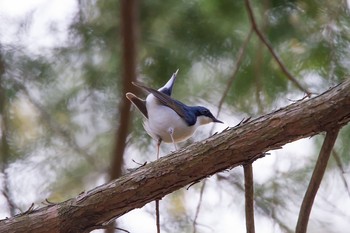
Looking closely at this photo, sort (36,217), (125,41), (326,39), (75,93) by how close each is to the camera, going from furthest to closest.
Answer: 1. (75,93)
2. (326,39)
3. (125,41)
4. (36,217)

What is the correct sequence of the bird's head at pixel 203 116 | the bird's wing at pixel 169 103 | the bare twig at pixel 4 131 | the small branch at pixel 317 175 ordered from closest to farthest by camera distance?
the small branch at pixel 317 175
the bird's wing at pixel 169 103
the bird's head at pixel 203 116
the bare twig at pixel 4 131

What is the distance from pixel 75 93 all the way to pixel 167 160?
99cm

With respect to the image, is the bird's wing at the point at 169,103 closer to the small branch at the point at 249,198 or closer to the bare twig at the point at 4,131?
the small branch at the point at 249,198

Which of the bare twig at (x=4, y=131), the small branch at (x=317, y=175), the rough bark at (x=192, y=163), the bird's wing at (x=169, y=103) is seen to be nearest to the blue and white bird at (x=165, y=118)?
the bird's wing at (x=169, y=103)

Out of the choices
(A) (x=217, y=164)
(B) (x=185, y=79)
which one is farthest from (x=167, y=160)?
(B) (x=185, y=79)

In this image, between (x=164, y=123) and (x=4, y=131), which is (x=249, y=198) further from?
(x=4, y=131)

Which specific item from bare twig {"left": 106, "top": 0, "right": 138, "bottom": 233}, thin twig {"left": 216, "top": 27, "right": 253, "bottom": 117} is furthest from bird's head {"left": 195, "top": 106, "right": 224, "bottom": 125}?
bare twig {"left": 106, "top": 0, "right": 138, "bottom": 233}

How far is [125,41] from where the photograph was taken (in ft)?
7.00

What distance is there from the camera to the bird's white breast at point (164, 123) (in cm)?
180

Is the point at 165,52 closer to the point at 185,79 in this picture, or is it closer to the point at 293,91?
the point at 185,79

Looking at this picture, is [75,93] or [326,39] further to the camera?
[75,93]

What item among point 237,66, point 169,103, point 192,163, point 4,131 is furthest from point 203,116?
point 4,131

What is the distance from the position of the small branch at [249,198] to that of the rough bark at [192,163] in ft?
0.07

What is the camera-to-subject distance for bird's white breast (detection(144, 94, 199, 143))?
5.91ft
